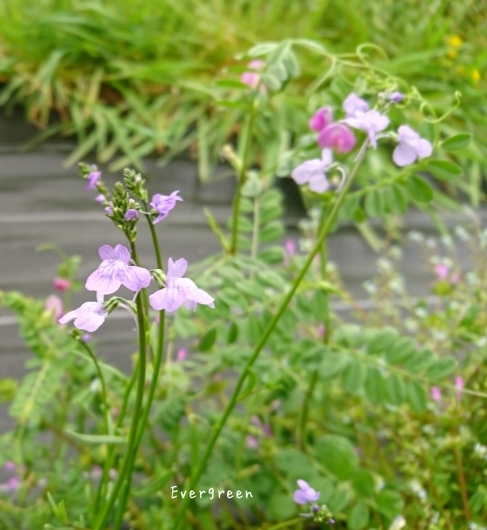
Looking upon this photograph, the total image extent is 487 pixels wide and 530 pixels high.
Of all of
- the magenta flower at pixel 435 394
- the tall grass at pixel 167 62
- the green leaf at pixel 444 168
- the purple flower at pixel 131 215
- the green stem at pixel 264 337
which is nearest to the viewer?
the purple flower at pixel 131 215

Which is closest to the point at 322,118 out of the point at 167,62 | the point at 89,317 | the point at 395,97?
the point at 395,97

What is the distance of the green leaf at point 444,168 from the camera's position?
0.53 metres

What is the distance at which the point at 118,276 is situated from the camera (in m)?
0.29

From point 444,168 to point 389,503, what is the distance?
350mm

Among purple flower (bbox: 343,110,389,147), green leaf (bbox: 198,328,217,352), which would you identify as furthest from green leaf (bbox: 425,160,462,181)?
green leaf (bbox: 198,328,217,352)

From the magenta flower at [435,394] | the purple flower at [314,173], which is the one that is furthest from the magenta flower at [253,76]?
the magenta flower at [435,394]

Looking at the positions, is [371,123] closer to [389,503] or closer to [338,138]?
[338,138]

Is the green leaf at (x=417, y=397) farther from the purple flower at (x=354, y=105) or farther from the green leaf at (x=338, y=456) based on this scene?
the purple flower at (x=354, y=105)

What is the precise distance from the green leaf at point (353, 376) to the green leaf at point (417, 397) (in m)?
0.05

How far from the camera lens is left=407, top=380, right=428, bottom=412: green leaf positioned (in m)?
0.59

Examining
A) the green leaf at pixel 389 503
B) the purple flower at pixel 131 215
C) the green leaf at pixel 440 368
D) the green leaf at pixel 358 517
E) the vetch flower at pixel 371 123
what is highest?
→ the vetch flower at pixel 371 123

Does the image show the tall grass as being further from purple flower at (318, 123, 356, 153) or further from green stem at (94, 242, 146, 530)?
green stem at (94, 242, 146, 530)

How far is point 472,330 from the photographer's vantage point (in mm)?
752

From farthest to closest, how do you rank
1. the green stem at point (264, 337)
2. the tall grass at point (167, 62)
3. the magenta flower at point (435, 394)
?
the tall grass at point (167, 62) → the magenta flower at point (435, 394) → the green stem at point (264, 337)
